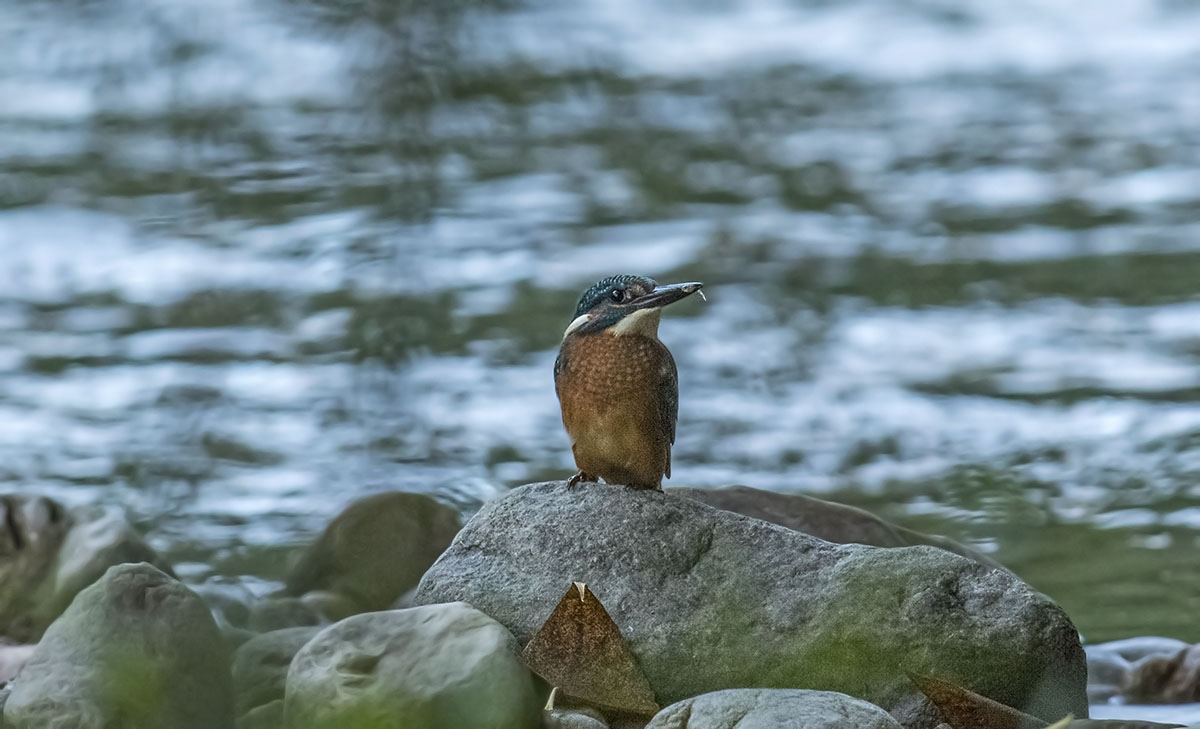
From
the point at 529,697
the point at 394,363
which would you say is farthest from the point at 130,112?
the point at 529,697

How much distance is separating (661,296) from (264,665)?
1.47 m

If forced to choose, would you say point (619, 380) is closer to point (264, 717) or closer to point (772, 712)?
point (772, 712)

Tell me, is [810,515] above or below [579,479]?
below

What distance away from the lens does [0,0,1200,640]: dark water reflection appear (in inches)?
215

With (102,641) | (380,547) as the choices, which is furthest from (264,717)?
(380,547)

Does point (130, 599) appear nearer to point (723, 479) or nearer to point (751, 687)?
point (751, 687)

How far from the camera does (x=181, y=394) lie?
12.9 ft

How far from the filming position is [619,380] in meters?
4.68

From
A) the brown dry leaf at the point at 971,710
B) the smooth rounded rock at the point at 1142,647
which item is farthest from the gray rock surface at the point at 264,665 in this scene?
the smooth rounded rock at the point at 1142,647

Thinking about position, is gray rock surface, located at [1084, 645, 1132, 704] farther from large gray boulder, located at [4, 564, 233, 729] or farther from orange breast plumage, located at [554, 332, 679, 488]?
large gray boulder, located at [4, 564, 233, 729]

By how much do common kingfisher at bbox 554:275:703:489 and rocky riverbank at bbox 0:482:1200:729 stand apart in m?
0.13

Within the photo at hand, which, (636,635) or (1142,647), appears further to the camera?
(1142,647)

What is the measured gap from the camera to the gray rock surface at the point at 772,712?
3.86 meters

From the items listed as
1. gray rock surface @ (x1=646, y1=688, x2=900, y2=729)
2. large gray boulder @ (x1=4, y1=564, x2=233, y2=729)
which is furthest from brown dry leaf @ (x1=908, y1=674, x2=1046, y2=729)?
large gray boulder @ (x1=4, y1=564, x2=233, y2=729)
